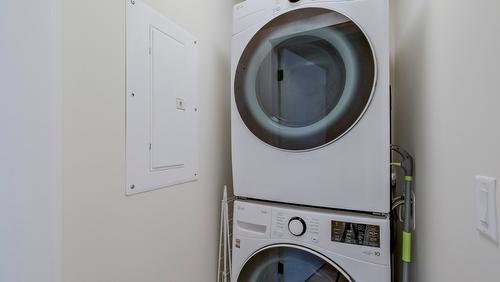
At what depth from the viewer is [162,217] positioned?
115 centimetres

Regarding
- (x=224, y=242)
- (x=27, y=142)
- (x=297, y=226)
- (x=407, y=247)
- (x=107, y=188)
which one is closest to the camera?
(x=27, y=142)

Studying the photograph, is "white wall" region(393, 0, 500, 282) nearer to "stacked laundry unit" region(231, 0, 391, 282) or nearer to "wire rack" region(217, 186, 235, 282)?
"stacked laundry unit" region(231, 0, 391, 282)

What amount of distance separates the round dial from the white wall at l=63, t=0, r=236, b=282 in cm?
52

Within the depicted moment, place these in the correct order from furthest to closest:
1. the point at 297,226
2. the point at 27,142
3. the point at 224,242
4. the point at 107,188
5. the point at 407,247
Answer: the point at 224,242
the point at 297,226
the point at 407,247
the point at 107,188
the point at 27,142

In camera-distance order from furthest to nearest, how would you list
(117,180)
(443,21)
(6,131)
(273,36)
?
(273,36) < (117,180) < (443,21) < (6,131)

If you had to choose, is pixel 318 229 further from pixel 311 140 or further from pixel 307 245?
pixel 311 140

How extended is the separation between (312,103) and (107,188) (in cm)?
90

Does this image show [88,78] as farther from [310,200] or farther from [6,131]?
[310,200]

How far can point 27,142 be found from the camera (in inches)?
28.5

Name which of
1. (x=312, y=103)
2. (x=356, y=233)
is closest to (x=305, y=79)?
(x=312, y=103)

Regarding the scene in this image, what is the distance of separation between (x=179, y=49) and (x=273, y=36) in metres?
0.46

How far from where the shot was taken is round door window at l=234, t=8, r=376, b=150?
41.9 inches

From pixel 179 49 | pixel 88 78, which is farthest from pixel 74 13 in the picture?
pixel 179 49

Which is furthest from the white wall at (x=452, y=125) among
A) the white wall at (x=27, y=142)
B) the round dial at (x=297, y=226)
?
the white wall at (x=27, y=142)
